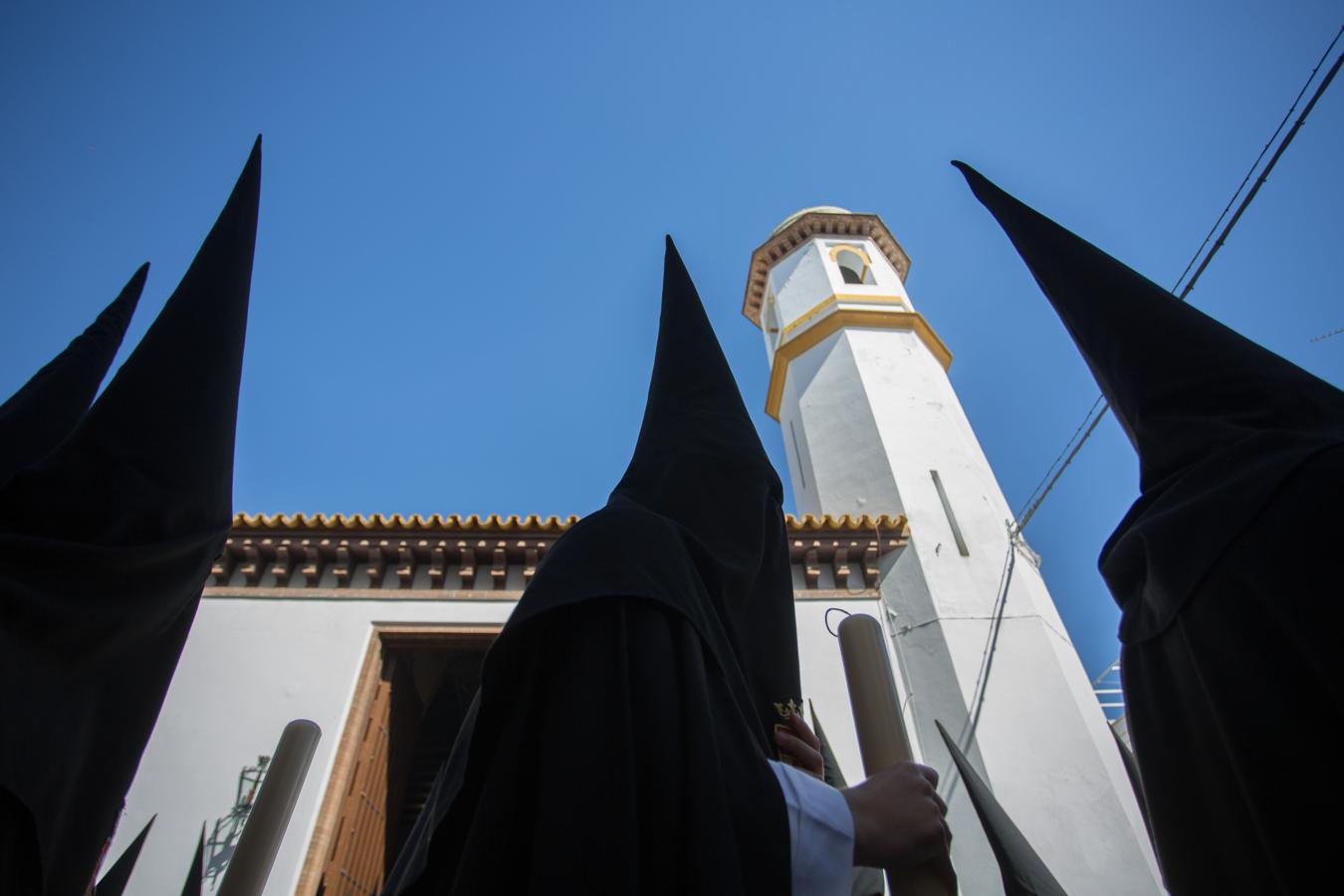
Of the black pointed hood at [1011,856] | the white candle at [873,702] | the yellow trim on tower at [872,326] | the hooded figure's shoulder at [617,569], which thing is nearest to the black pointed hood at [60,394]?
the hooded figure's shoulder at [617,569]

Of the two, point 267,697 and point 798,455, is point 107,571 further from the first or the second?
point 798,455

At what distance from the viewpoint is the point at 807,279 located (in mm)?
13289

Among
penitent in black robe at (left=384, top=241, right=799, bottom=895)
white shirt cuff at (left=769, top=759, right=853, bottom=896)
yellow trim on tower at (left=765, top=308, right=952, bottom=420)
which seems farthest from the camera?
yellow trim on tower at (left=765, top=308, right=952, bottom=420)

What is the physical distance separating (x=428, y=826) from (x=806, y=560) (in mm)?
6358

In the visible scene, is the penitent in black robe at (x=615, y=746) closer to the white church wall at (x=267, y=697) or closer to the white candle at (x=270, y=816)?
the white candle at (x=270, y=816)

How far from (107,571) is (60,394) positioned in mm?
1612

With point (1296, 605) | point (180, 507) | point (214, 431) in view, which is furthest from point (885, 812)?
point (214, 431)

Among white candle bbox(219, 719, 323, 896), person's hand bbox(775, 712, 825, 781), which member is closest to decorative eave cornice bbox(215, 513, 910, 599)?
white candle bbox(219, 719, 323, 896)

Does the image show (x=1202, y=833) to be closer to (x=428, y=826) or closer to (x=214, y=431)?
(x=428, y=826)

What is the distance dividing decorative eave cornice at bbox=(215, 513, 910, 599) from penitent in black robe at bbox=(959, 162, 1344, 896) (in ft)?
16.9

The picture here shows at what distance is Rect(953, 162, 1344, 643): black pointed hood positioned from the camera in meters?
1.59

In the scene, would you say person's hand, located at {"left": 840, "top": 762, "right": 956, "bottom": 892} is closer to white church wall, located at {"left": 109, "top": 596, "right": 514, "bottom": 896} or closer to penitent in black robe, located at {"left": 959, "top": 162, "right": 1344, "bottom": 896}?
penitent in black robe, located at {"left": 959, "top": 162, "right": 1344, "bottom": 896}

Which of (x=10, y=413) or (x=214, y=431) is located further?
(x=10, y=413)

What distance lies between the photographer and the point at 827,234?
47.9 feet
